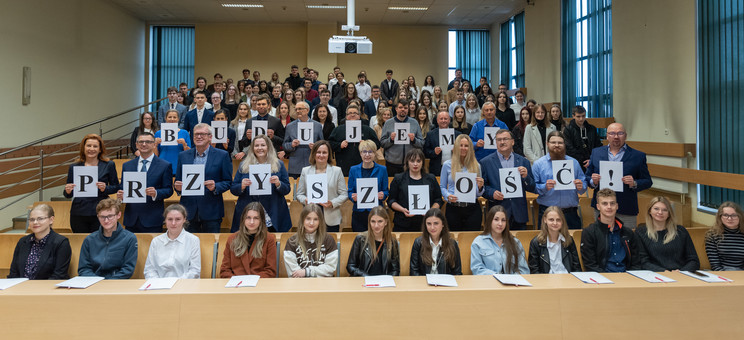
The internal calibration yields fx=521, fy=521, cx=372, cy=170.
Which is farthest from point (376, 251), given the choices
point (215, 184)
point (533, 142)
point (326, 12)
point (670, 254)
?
point (326, 12)

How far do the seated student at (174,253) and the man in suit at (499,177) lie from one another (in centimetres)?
246

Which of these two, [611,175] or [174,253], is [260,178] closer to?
[174,253]

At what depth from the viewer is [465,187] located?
446cm

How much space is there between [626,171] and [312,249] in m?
2.92

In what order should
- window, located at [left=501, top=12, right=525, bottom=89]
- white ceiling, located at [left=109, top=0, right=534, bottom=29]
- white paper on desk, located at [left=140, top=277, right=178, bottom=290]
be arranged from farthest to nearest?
window, located at [left=501, top=12, right=525, bottom=89] → white ceiling, located at [left=109, top=0, right=534, bottom=29] → white paper on desk, located at [left=140, top=277, right=178, bottom=290]

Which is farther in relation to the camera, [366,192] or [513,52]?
[513,52]

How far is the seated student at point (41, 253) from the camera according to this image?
3590 mm

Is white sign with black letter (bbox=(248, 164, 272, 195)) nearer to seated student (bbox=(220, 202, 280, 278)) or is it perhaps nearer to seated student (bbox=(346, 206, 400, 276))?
seated student (bbox=(220, 202, 280, 278))

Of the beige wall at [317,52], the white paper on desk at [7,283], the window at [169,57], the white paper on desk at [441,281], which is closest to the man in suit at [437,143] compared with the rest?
the white paper on desk at [441,281]

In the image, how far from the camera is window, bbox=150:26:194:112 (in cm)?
1515

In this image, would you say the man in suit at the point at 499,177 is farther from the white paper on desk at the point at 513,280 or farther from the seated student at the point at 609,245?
the white paper on desk at the point at 513,280

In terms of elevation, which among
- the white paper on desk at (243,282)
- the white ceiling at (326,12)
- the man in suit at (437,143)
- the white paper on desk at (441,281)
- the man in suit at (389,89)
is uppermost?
the white ceiling at (326,12)

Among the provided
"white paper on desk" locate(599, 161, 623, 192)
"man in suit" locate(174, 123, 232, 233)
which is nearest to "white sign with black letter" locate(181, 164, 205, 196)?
"man in suit" locate(174, 123, 232, 233)

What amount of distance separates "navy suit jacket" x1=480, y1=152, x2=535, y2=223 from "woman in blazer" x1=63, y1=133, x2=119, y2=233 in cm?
327
